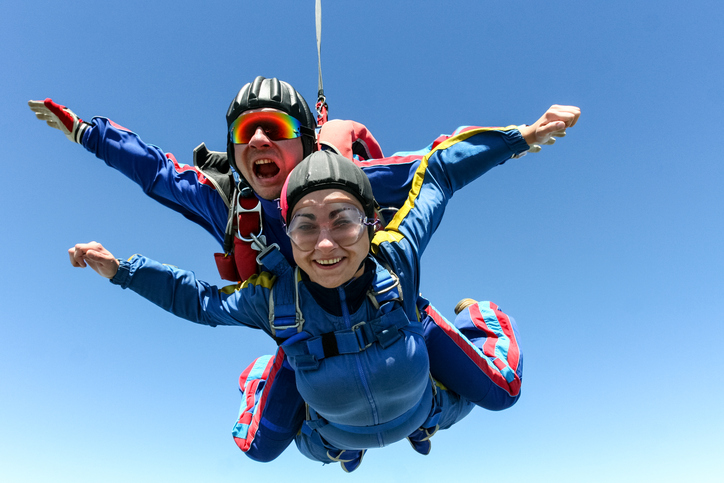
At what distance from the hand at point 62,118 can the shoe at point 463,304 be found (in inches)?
138

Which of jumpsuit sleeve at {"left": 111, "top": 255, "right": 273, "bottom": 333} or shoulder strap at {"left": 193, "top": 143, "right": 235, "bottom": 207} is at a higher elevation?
shoulder strap at {"left": 193, "top": 143, "right": 235, "bottom": 207}

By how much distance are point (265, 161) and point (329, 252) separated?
3.78ft

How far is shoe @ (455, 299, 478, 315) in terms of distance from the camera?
493 cm

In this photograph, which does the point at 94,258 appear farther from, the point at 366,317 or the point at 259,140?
the point at 366,317

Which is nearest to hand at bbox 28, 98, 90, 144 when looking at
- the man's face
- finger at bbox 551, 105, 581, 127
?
the man's face

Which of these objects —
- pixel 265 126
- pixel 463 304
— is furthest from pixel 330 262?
pixel 463 304

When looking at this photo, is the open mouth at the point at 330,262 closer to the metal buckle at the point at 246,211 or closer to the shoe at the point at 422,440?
the metal buckle at the point at 246,211

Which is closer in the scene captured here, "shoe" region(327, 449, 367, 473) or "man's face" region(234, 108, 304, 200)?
"man's face" region(234, 108, 304, 200)

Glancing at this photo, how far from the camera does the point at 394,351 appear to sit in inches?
125

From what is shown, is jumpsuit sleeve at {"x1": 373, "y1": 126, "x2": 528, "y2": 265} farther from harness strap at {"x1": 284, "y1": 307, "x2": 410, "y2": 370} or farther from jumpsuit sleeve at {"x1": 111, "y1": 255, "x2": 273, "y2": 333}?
jumpsuit sleeve at {"x1": 111, "y1": 255, "x2": 273, "y2": 333}

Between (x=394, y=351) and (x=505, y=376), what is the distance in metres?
1.49

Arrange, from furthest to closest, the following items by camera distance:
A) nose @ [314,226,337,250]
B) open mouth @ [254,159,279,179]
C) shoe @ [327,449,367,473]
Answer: shoe @ [327,449,367,473] < open mouth @ [254,159,279,179] < nose @ [314,226,337,250]

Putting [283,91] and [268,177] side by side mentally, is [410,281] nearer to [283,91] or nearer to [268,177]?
[268,177]

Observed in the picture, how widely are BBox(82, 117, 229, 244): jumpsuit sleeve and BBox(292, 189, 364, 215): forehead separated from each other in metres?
1.37
